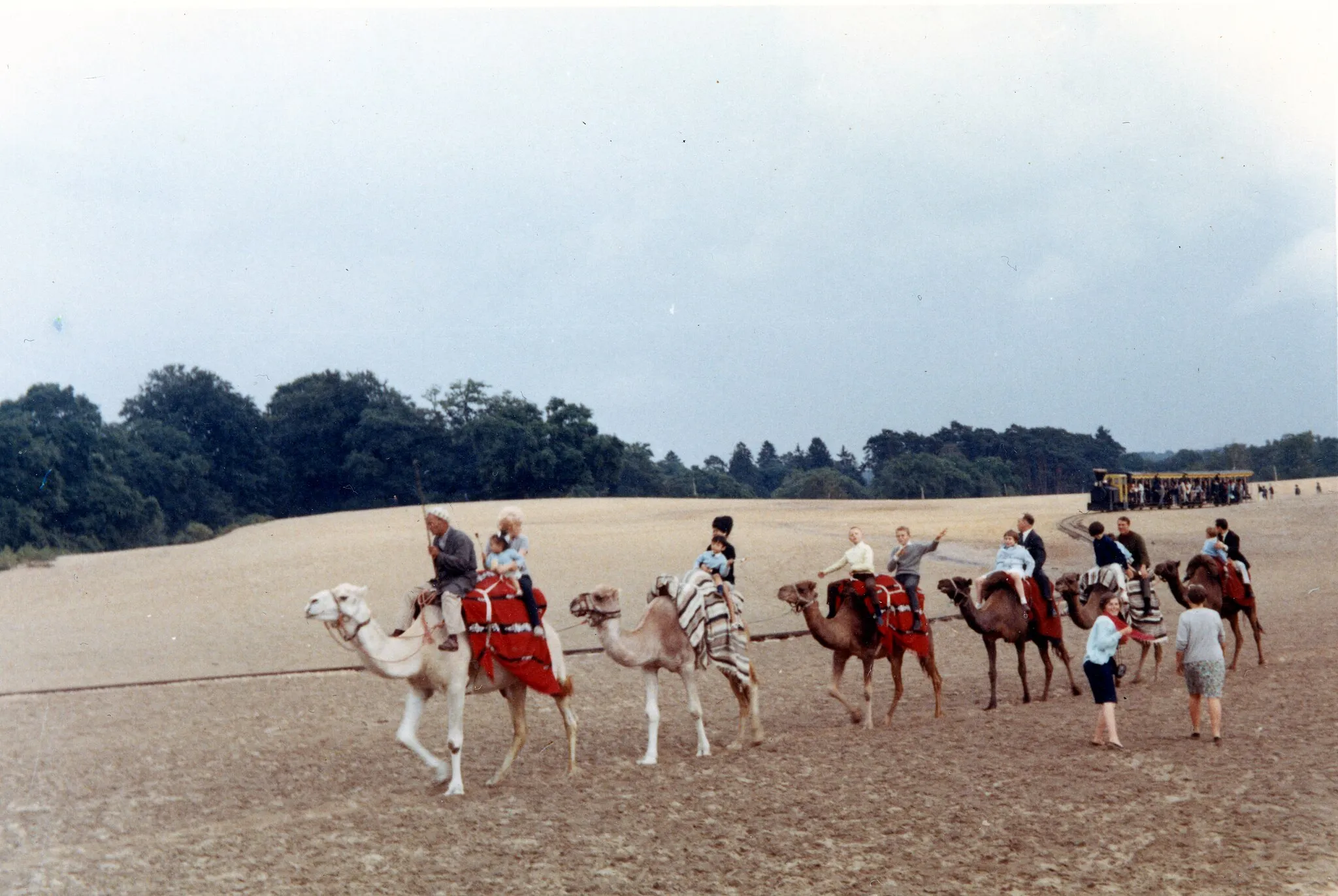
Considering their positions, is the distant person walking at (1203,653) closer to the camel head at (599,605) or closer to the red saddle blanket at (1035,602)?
the red saddle blanket at (1035,602)

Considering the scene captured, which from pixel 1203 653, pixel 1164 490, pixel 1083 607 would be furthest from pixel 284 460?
pixel 1203 653

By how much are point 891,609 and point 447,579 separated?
548cm

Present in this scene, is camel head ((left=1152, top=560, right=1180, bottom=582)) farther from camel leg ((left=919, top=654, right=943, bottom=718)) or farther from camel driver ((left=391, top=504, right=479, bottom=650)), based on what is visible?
camel driver ((left=391, top=504, right=479, bottom=650))

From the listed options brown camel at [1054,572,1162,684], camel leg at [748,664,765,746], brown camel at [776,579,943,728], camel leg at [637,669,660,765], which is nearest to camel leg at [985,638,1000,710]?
brown camel at [776,579,943,728]

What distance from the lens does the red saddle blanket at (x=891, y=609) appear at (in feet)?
45.8

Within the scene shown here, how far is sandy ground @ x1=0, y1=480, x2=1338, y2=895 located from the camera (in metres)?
8.28

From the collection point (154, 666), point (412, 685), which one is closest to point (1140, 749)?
point (412, 685)

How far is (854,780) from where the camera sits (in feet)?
35.5

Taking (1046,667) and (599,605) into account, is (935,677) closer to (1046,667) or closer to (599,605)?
(1046,667)

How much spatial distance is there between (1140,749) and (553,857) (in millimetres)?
6308

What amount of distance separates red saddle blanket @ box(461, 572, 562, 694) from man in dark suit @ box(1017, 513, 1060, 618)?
7282 millimetres

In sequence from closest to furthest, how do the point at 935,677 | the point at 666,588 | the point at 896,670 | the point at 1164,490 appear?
the point at 666,588 < the point at 896,670 < the point at 935,677 < the point at 1164,490

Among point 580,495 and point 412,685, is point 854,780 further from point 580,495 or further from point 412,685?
point 580,495

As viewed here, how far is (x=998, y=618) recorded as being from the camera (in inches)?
596
